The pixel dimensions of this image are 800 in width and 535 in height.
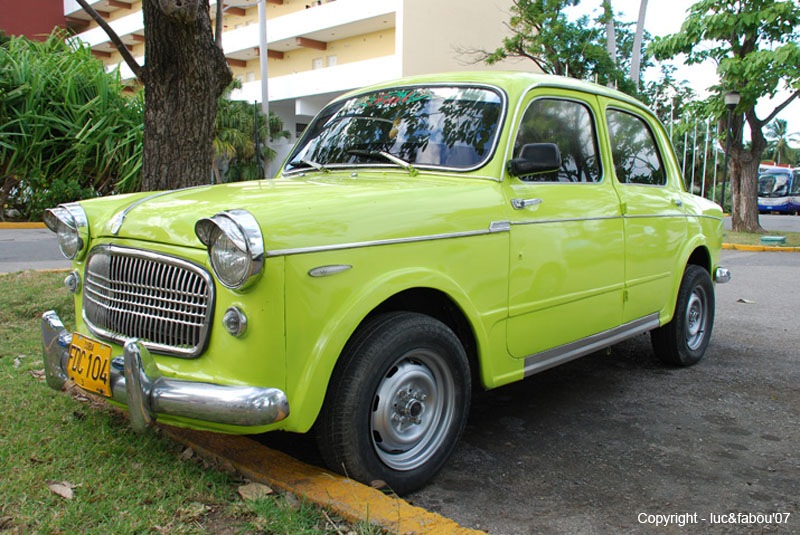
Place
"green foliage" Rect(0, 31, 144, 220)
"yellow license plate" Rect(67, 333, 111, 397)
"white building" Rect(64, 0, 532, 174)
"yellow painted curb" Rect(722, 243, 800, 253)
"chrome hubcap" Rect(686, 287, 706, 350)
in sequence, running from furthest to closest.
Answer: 1. "white building" Rect(64, 0, 532, 174)
2. "green foliage" Rect(0, 31, 144, 220)
3. "yellow painted curb" Rect(722, 243, 800, 253)
4. "chrome hubcap" Rect(686, 287, 706, 350)
5. "yellow license plate" Rect(67, 333, 111, 397)

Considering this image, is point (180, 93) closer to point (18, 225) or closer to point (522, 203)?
point (522, 203)

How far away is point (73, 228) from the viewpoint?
2.99m

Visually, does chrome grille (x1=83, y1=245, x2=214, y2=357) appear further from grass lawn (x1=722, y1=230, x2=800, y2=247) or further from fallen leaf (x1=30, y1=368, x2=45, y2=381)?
grass lawn (x1=722, y1=230, x2=800, y2=247)

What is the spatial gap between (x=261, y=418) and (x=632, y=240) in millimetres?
2674

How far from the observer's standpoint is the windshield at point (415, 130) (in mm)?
3385

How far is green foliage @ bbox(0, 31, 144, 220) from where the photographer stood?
47.1 feet

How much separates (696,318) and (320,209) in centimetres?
366

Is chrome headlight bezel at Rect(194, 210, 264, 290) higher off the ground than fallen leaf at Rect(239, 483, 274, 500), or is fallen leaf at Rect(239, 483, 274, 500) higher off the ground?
chrome headlight bezel at Rect(194, 210, 264, 290)

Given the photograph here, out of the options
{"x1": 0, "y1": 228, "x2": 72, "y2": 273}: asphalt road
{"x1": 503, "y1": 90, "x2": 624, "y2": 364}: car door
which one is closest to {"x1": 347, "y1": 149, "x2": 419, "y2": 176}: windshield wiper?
{"x1": 503, "y1": 90, "x2": 624, "y2": 364}: car door

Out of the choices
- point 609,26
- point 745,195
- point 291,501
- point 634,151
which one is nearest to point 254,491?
point 291,501

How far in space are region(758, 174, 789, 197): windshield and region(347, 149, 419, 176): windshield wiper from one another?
3979 centimetres

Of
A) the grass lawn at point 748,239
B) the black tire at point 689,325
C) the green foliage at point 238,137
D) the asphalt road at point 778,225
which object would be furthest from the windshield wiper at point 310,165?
the green foliage at point 238,137

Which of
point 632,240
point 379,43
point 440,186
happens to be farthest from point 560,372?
point 379,43

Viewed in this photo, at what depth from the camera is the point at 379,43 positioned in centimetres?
3312
